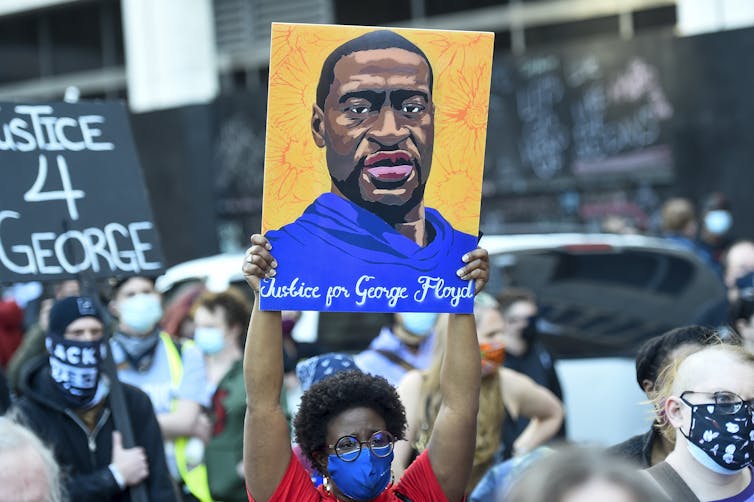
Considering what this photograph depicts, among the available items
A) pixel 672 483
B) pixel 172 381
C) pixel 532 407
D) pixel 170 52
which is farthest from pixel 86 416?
pixel 170 52

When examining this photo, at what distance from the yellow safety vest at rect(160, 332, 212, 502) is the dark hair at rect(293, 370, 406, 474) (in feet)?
7.94

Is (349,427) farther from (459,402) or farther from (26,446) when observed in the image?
(26,446)

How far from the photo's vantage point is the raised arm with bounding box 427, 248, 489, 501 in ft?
12.2

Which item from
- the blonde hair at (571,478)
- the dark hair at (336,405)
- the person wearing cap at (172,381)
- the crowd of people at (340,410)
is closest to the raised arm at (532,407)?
the crowd of people at (340,410)

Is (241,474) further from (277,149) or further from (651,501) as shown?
(651,501)

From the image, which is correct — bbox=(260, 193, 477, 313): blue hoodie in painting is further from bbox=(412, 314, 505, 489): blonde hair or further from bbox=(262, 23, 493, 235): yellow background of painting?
bbox=(412, 314, 505, 489): blonde hair

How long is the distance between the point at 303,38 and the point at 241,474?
265 cm

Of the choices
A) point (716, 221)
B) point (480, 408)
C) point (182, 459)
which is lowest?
point (182, 459)

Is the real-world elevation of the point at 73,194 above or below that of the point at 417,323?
above

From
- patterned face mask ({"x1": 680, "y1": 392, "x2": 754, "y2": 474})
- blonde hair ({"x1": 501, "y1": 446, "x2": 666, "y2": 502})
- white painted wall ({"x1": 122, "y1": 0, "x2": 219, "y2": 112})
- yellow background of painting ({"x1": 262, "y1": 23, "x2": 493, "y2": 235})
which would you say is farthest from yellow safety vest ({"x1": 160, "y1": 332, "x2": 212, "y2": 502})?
white painted wall ({"x1": 122, "y1": 0, "x2": 219, "y2": 112})

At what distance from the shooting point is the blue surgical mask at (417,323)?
6.46 m

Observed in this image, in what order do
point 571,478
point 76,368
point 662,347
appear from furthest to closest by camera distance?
point 76,368
point 662,347
point 571,478

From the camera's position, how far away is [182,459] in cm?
646

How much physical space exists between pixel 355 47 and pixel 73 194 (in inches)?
77.0
